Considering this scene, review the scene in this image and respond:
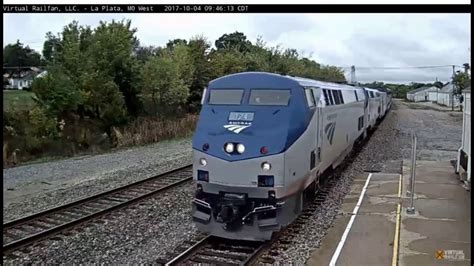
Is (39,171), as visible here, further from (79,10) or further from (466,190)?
(79,10)

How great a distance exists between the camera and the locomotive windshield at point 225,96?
8094 millimetres

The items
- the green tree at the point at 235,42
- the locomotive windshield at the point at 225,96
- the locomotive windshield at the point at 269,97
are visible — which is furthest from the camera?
the green tree at the point at 235,42

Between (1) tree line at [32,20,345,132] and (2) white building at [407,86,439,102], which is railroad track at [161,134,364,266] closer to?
(1) tree line at [32,20,345,132]

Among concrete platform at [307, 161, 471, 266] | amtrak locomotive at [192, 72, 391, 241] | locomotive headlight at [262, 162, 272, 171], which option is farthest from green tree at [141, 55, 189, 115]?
locomotive headlight at [262, 162, 272, 171]

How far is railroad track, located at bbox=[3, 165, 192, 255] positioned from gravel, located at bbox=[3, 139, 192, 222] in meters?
0.80

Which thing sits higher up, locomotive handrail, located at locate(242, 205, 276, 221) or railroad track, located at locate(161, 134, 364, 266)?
locomotive handrail, located at locate(242, 205, 276, 221)

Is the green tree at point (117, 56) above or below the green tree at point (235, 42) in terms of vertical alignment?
below

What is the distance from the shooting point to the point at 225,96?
27.0 feet

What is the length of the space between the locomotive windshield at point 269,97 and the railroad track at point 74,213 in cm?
414

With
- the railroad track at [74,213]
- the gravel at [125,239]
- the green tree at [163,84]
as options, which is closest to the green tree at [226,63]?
the green tree at [163,84]

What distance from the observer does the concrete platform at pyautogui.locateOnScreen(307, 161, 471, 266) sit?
6965 millimetres

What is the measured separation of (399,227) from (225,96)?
155 inches

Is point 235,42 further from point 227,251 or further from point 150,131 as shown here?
point 227,251

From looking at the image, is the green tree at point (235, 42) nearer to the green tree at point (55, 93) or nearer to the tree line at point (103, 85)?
the tree line at point (103, 85)
